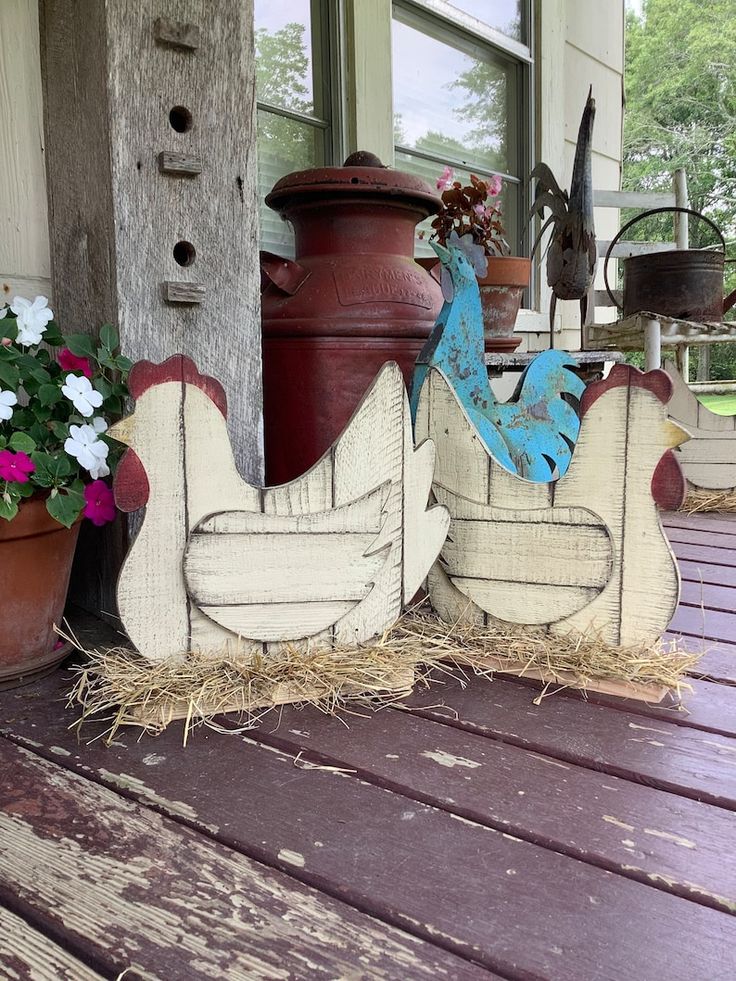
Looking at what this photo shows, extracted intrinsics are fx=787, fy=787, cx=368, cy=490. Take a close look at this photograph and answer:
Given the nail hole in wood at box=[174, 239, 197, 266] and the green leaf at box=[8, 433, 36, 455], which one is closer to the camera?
the green leaf at box=[8, 433, 36, 455]

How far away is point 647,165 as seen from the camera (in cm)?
1448

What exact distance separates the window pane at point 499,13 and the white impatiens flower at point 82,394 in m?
2.47

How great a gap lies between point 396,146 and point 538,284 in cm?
91

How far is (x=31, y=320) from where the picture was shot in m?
1.14

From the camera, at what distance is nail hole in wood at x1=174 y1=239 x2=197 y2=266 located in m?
1.32

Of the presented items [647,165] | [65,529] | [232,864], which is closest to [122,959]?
[232,864]

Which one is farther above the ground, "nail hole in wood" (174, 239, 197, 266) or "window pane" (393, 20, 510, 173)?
"window pane" (393, 20, 510, 173)

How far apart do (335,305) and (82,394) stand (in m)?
0.65

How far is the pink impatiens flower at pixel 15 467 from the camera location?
1048 mm

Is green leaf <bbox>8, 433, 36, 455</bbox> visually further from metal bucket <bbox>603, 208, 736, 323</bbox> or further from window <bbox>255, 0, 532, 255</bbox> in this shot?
metal bucket <bbox>603, 208, 736, 323</bbox>

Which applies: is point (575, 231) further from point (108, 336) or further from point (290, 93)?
point (108, 336)

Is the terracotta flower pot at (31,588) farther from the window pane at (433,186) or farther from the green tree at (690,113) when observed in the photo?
the green tree at (690,113)

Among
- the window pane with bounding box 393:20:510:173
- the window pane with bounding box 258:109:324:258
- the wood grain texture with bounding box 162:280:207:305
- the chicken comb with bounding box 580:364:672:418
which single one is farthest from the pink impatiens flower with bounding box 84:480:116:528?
the window pane with bounding box 393:20:510:173

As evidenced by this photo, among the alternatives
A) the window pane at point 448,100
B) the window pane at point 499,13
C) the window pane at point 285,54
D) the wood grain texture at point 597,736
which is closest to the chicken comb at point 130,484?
the wood grain texture at point 597,736
